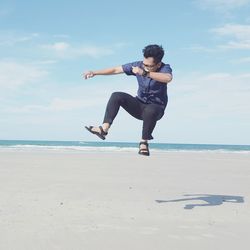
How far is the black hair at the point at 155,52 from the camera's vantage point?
716 cm

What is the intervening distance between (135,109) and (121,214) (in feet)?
5.52

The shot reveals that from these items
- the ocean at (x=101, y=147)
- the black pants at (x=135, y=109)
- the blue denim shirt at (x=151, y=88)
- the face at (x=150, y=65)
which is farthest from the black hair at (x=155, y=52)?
the ocean at (x=101, y=147)

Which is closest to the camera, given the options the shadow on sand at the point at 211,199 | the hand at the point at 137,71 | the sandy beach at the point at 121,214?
the sandy beach at the point at 121,214

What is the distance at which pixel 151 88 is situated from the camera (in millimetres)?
7250

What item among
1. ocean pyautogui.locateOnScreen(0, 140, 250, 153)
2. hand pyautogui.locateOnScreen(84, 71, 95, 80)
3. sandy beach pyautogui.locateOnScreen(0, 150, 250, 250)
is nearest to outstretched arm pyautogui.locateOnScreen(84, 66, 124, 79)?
hand pyautogui.locateOnScreen(84, 71, 95, 80)

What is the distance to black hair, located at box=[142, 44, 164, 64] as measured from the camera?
7.16m

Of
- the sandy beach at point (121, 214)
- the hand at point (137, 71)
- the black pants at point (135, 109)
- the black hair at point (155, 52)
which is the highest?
the black hair at point (155, 52)

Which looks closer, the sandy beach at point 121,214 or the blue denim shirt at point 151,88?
the sandy beach at point 121,214

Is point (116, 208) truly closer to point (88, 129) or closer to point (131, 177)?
point (88, 129)

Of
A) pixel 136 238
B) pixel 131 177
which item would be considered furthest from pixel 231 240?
pixel 131 177

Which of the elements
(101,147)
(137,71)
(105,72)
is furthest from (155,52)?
(101,147)

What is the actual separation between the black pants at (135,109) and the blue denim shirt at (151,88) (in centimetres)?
10

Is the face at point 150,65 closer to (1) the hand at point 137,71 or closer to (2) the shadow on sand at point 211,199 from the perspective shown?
(1) the hand at point 137,71

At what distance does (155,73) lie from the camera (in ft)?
22.8
